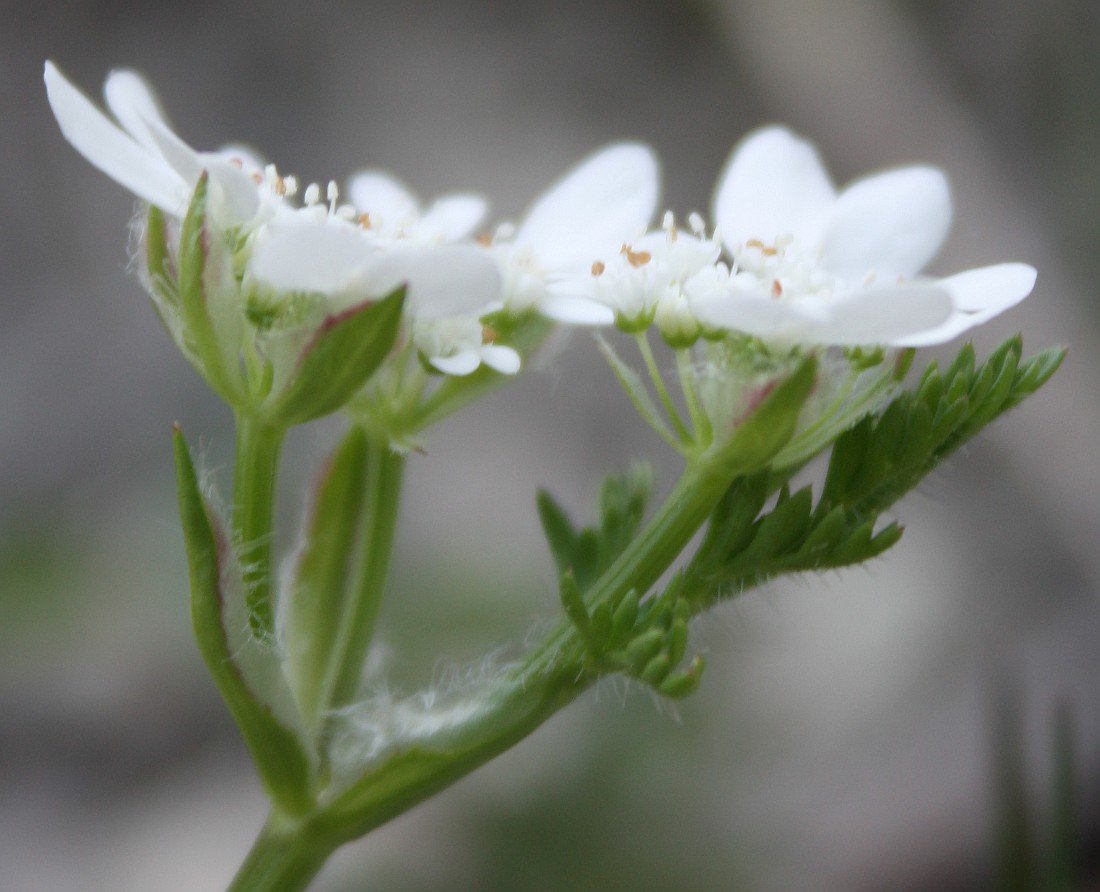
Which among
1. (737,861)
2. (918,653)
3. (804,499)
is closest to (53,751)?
(737,861)

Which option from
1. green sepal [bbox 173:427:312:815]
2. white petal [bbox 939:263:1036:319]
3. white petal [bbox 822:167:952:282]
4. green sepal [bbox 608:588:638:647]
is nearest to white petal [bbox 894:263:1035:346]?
white petal [bbox 939:263:1036:319]

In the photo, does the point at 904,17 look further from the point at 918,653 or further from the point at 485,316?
the point at 485,316

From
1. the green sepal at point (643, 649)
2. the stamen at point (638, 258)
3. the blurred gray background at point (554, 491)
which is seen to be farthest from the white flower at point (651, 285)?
→ the blurred gray background at point (554, 491)

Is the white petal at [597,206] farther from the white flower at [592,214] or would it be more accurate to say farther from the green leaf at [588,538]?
the green leaf at [588,538]

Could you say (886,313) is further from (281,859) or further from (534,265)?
(281,859)

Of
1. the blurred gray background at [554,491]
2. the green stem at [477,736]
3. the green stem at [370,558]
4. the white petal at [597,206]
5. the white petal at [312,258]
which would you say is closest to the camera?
the white petal at [312,258]

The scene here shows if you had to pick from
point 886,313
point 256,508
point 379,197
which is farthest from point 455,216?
point 886,313
